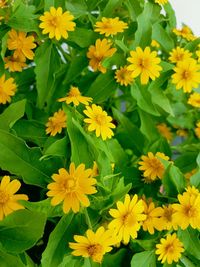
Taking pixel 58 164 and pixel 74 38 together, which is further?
pixel 74 38

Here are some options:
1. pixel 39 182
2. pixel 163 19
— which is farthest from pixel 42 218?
pixel 163 19

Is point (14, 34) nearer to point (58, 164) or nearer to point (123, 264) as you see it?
point (58, 164)

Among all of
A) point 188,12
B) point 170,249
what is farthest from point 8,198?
point 188,12

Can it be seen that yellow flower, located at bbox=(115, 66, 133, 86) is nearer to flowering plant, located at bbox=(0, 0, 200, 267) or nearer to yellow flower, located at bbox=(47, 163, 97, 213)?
flowering plant, located at bbox=(0, 0, 200, 267)

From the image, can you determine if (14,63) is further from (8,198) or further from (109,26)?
(8,198)

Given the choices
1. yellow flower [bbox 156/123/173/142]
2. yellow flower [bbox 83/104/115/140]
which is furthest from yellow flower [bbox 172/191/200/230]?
yellow flower [bbox 156/123/173/142]
